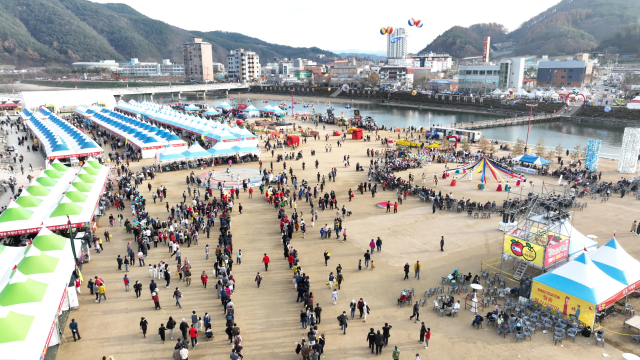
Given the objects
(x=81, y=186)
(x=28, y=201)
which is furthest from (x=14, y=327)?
(x=81, y=186)

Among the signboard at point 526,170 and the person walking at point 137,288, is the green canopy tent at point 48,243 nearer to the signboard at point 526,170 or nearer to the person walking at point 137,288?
the person walking at point 137,288

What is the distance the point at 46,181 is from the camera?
21.0 meters

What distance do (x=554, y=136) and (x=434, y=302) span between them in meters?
50.7

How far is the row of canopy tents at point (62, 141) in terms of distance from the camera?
30.7 metres

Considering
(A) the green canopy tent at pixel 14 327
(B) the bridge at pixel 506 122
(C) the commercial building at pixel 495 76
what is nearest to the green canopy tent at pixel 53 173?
(A) the green canopy tent at pixel 14 327

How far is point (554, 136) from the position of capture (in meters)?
54.2

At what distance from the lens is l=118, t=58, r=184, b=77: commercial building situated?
179 meters

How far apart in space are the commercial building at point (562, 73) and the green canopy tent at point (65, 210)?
117364mm

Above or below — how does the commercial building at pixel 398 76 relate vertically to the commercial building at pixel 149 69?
below

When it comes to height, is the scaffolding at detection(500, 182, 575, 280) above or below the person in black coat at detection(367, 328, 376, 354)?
above

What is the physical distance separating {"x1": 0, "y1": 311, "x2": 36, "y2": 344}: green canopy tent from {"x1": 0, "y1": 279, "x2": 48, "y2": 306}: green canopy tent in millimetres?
930

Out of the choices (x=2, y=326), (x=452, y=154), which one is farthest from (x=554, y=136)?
(x=2, y=326)

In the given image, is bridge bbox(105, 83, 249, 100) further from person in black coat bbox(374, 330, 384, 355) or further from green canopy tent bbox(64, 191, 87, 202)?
person in black coat bbox(374, 330, 384, 355)

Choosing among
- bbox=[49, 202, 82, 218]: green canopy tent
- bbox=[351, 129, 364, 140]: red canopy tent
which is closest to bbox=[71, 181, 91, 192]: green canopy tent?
bbox=[49, 202, 82, 218]: green canopy tent
